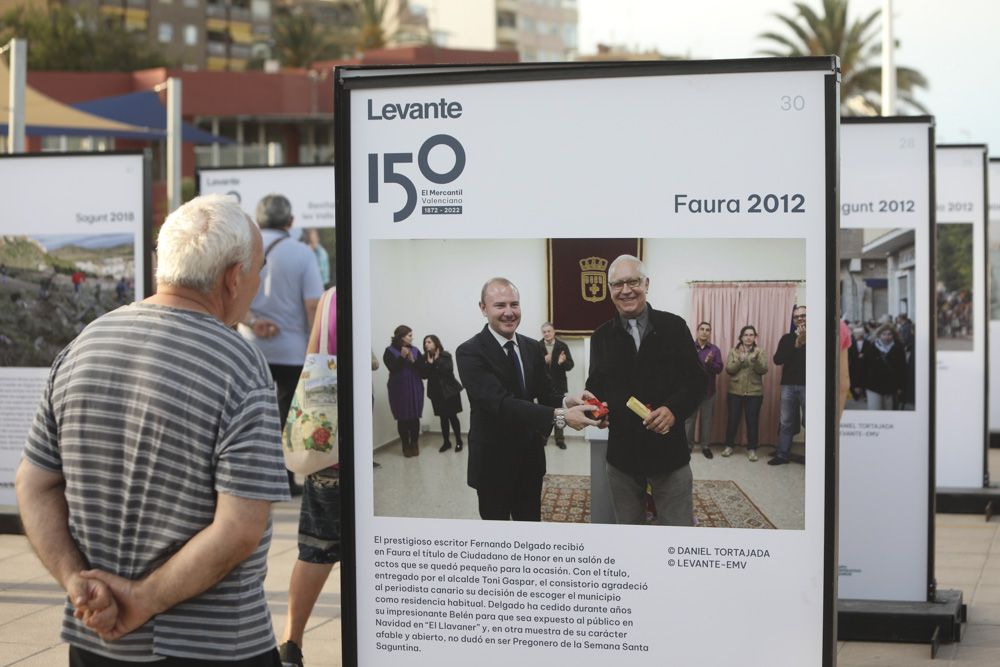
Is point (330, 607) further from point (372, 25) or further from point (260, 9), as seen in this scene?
point (260, 9)

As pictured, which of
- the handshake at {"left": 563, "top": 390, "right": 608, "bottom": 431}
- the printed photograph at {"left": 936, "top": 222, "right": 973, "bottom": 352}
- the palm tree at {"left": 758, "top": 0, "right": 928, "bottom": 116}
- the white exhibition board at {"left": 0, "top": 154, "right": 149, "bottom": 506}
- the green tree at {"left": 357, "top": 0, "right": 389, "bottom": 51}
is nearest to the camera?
the handshake at {"left": 563, "top": 390, "right": 608, "bottom": 431}

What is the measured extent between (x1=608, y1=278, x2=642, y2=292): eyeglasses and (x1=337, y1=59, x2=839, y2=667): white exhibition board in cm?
5

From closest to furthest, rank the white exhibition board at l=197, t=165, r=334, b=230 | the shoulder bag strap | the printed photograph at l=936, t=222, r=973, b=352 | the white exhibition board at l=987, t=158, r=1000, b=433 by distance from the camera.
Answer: the shoulder bag strap → the printed photograph at l=936, t=222, r=973, b=352 → the white exhibition board at l=197, t=165, r=334, b=230 → the white exhibition board at l=987, t=158, r=1000, b=433

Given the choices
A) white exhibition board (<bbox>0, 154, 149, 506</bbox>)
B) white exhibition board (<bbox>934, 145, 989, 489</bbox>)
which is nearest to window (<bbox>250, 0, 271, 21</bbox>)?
Answer: white exhibition board (<bbox>934, 145, 989, 489</bbox>)

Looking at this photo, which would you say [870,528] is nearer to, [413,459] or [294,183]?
[413,459]

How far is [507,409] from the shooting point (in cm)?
356

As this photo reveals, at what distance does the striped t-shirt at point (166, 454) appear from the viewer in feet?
10.2

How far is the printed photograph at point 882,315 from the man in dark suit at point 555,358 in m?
3.01

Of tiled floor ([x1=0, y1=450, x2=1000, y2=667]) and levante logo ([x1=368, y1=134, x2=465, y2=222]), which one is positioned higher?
levante logo ([x1=368, y1=134, x2=465, y2=222])

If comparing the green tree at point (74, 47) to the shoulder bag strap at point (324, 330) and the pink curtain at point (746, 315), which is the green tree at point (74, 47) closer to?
the shoulder bag strap at point (324, 330)

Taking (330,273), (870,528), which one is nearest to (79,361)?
(870,528)

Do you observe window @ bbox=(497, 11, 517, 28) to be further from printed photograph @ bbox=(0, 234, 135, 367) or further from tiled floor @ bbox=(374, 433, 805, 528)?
tiled floor @ bbox=(374, 433, 805, 528)

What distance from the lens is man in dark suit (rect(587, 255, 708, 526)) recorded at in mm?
3463

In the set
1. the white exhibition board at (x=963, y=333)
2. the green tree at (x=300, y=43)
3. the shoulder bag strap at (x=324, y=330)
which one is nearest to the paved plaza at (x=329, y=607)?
the white exhibition board at (x=963, y=333)
